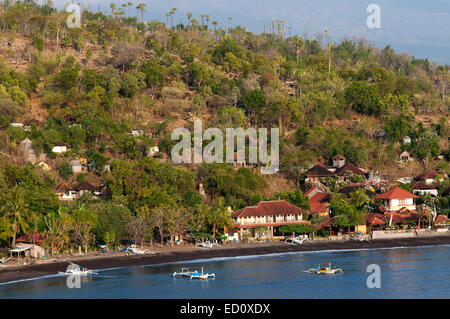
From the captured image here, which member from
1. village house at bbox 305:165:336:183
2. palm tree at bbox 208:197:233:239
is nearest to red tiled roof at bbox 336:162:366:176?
village house at bbox 305:165:336:183

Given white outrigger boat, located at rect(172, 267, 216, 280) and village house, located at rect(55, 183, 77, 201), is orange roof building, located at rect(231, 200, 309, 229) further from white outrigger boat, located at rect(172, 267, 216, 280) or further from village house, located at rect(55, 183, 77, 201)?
village house, located at rect(55, 183, 77, 201)

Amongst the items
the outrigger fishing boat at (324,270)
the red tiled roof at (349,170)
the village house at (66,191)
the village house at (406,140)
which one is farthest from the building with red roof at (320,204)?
the village house at (66,191)

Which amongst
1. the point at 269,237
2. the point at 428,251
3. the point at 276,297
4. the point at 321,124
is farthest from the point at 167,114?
the point at 276,297

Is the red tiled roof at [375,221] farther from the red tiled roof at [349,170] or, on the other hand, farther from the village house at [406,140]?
the village house at [406,140]

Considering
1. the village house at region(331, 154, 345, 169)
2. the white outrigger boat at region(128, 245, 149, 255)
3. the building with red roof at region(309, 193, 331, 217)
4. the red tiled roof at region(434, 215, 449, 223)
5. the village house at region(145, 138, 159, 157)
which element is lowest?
the white outrigger boat at region(128, 245, 149, 255)

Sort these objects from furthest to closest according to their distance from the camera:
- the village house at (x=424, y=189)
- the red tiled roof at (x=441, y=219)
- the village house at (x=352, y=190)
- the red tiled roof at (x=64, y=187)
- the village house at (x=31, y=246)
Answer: the village house at (x=424, y=189) < the village house at (x=352, y=190) < the red tiled roof at (x=64, y=187) < the red tiled roof at (x=441, y=219) < the village house at (x=31, y=246)
